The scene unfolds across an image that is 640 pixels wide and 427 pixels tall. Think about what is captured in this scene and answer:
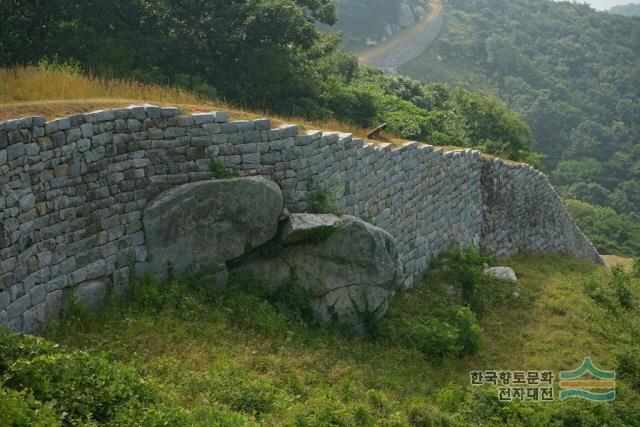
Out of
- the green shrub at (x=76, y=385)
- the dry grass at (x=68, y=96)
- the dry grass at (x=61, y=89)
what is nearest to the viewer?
the green shrub at (x=76, y=385)

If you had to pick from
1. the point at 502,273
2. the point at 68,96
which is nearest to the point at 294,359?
the point at 68,96

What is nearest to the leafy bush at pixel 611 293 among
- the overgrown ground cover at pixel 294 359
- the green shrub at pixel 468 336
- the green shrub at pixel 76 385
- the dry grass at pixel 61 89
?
the overgrown ground cover at pixel 294 359

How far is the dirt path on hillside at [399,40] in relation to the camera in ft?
239

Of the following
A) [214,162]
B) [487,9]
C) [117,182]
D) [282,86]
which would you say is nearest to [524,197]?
[282,86]

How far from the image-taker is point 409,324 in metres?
13.8

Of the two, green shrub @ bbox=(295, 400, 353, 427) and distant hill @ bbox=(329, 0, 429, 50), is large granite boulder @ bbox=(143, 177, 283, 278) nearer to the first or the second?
green shrub @ bbox=(295, 400, 353, 427)

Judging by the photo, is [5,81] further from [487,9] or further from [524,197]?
[487,9]

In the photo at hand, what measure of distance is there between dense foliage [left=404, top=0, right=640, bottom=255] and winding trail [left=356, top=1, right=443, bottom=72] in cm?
112

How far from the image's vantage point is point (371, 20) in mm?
82875

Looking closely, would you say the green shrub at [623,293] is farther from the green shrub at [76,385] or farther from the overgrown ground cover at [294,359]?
the green shrub at [76,385]

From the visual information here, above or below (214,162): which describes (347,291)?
below

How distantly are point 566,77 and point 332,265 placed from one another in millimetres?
68634

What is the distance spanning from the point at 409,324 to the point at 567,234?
553 inches

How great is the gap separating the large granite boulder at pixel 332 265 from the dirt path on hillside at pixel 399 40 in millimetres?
56542
